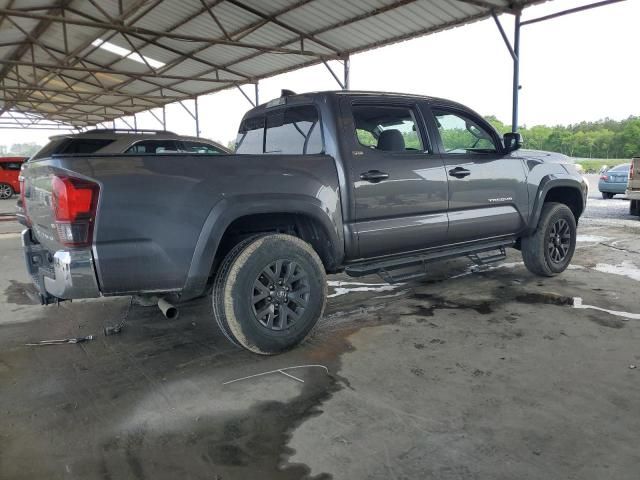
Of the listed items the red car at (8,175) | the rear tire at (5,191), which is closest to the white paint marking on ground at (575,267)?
the red car at (8,175)

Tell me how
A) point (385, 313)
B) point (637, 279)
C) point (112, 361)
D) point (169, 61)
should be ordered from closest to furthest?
1. point (112, 361)
2. point (385, 313)
3. point (637, 279)
4. point (169, 61)

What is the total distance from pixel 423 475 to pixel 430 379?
0.95 metres

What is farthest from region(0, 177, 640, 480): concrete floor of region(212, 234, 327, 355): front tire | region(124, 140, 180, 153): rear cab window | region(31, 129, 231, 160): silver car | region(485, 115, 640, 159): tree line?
region(485, 115, 640, 159): tree line

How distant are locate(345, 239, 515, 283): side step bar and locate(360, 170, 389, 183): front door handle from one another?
27.3 inches

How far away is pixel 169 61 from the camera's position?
17.3m

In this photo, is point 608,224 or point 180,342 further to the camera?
point 608,224

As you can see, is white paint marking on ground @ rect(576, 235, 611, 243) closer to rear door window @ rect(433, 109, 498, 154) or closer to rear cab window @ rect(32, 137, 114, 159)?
rear door window @ rect(433, 109, 498, 154)

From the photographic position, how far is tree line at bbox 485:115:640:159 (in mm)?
31281

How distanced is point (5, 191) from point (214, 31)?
10.8 m

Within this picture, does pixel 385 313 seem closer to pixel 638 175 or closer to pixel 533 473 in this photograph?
pixel 533 473

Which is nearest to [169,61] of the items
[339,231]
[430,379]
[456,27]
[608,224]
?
[456,27]

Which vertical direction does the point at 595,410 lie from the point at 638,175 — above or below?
below

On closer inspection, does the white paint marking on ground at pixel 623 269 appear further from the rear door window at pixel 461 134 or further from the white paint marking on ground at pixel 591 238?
the rear door window at pixel 461 134

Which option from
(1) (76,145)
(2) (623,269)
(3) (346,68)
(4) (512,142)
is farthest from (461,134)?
(3) (346,68)
